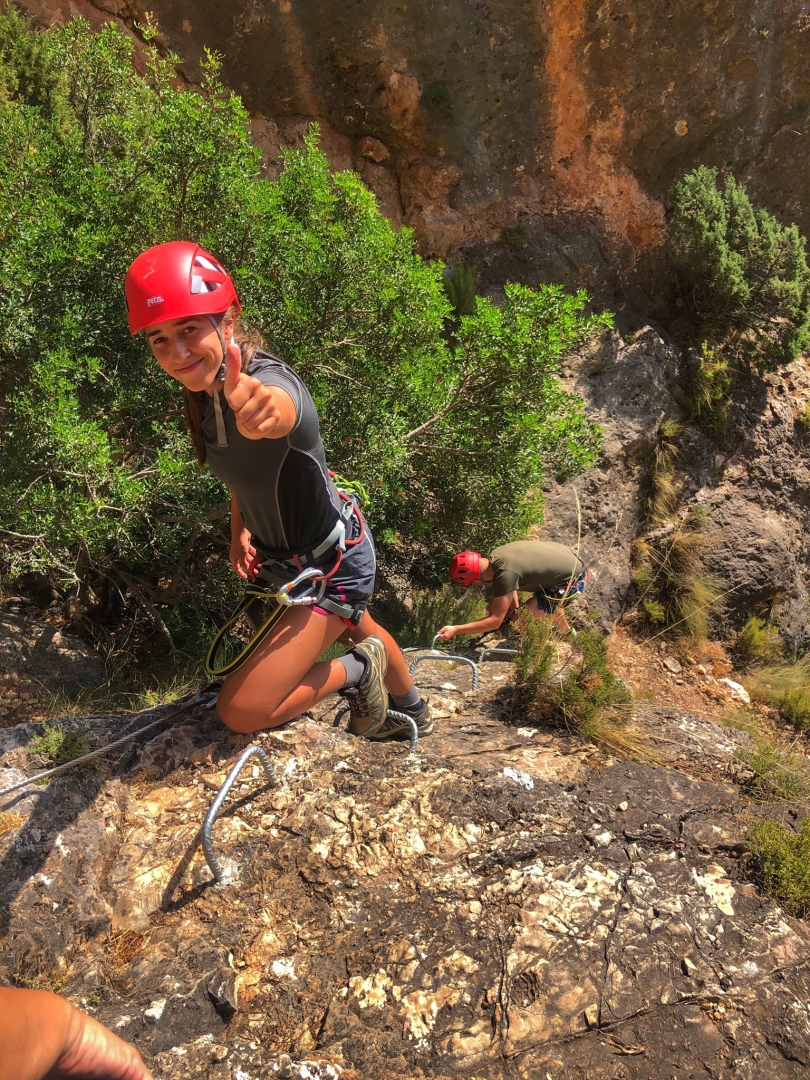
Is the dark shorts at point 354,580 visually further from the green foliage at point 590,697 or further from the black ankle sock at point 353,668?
the green foliage at point 590,697

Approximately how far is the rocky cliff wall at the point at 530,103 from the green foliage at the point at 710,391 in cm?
149

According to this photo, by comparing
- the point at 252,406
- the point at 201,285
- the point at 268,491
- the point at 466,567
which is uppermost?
the point at 201,285

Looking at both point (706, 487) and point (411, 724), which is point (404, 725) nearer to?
point (411, 724)

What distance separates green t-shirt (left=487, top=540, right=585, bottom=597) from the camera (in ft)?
19.4

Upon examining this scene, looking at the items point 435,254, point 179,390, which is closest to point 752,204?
point 435,254

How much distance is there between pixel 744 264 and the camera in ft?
32.3

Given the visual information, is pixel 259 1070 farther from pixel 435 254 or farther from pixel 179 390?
pixel 435 254

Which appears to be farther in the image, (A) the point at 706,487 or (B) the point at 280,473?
(A) the point at 706,487

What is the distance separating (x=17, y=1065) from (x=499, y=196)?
10940 millimetres

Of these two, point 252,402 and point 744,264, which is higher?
point 744,264

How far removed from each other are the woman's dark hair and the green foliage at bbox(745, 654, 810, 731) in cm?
699

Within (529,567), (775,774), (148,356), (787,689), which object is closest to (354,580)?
(775,774)

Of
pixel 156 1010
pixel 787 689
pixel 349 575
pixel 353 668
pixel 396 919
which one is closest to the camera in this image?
pixel 156 1010

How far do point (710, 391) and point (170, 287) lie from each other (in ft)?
31.8
